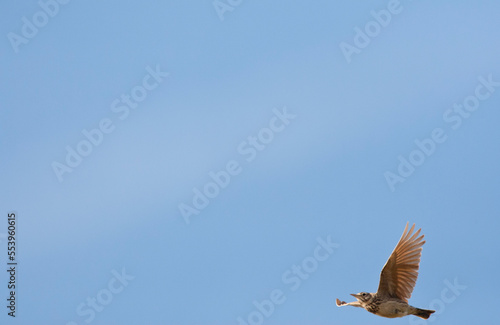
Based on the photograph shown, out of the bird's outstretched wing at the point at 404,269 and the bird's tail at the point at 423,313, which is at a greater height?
the bird's outstretched wing at the point at 404,269

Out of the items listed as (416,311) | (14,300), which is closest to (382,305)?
(416,311)

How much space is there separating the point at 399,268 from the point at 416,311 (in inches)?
56.2

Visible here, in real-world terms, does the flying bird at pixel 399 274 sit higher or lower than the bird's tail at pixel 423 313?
higher

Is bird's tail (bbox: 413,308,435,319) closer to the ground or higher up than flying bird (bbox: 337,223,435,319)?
closer to the ground

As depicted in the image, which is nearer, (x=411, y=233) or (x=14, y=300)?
(x=411, y=233)

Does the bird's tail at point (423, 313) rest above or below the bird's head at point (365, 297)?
below

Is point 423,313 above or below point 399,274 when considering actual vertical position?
below

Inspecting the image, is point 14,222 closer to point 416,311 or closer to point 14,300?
point 14,300

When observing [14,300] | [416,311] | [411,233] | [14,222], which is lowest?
[416,311]

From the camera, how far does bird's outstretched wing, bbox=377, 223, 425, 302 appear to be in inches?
1166

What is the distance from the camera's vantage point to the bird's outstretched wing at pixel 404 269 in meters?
29.6

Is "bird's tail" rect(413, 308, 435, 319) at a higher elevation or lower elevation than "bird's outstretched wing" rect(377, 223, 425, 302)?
lower

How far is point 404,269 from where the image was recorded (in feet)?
97.3

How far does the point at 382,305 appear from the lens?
1151 inches
